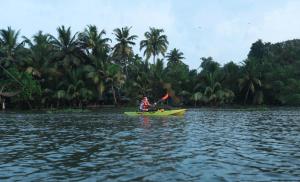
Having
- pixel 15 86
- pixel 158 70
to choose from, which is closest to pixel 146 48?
pixel 158 70

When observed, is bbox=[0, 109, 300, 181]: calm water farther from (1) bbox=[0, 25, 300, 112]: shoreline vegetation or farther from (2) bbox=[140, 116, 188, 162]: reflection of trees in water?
(1) bbox=[0, 25, 300, 112]: shoreline vegetation

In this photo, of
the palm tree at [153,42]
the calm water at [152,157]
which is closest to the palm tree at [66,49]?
the palm tree at [153,42]

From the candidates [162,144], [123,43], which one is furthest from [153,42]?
[162,144]

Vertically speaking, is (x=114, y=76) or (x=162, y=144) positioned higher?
(x=114, y=76)

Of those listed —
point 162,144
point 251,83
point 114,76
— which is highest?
point 114,76

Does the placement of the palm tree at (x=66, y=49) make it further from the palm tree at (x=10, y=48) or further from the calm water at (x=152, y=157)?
the calm water at (x=152, y=157)

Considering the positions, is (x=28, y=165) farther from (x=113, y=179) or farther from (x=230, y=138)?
(x=230, y=138)

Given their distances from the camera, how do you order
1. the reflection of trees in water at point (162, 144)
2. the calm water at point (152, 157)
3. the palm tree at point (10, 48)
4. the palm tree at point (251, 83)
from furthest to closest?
the palm tree at point (251, 83) < the palm tree at point (10, 48) < the reflection of trees in water at point (162, 144) < the calm water at point (152, 157)

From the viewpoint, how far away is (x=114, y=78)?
65438 millimetres

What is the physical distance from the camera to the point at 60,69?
6712cm

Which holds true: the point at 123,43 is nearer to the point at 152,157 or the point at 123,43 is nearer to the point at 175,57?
the point at 175,57

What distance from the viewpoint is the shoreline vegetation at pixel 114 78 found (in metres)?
63.7

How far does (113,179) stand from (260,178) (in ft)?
13.6

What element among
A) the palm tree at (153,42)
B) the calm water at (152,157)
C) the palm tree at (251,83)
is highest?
the palm tree at (153,42)
